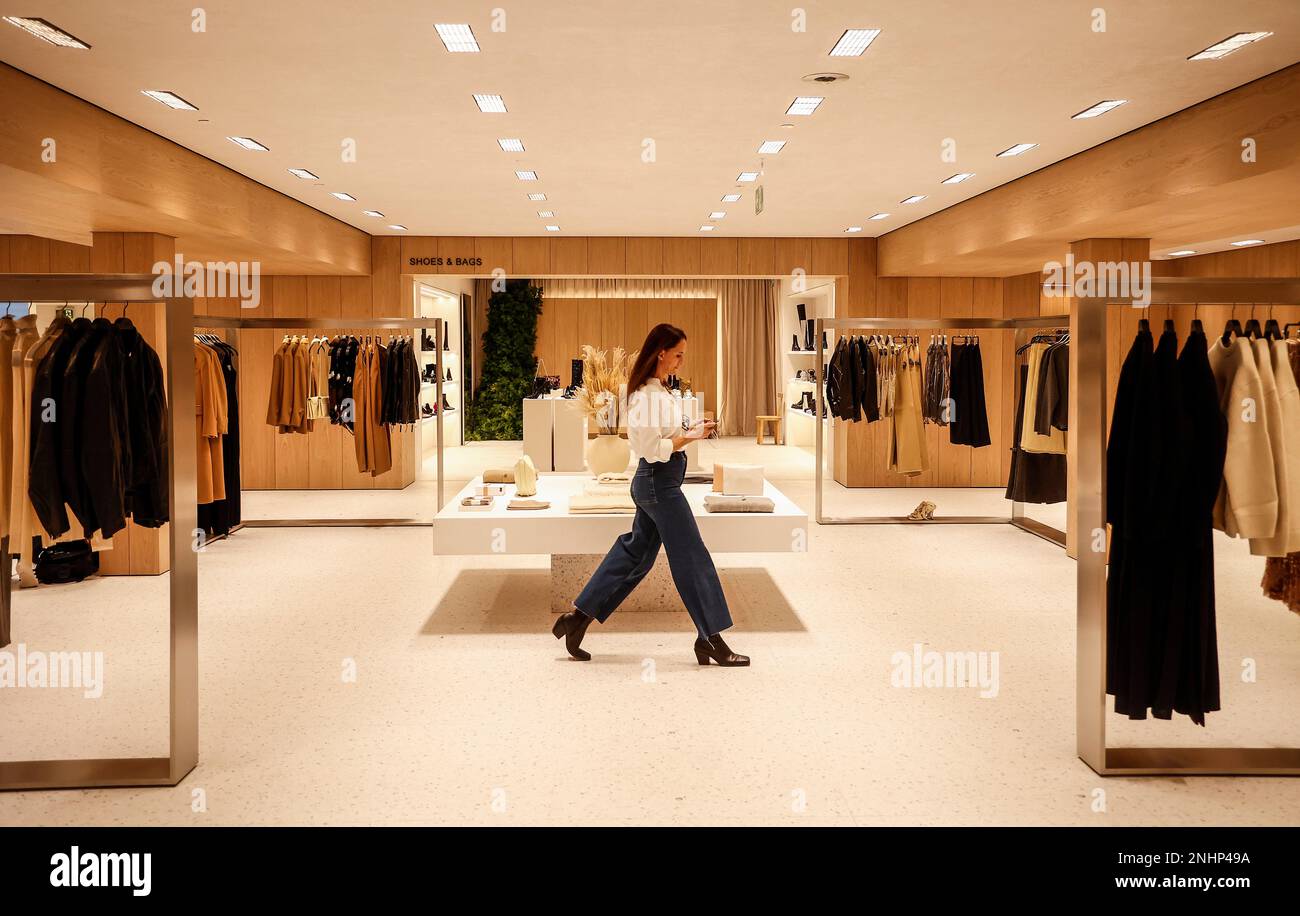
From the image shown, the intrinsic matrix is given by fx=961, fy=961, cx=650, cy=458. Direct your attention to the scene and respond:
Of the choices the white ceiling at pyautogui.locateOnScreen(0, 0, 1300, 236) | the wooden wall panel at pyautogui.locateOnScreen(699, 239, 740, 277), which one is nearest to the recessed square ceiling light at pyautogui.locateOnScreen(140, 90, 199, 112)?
the white ceiling at pyautogui.locateOnScreen(0, 0, 1300, 236)

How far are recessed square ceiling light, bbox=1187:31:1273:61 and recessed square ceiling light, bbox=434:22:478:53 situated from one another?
3.02 meters

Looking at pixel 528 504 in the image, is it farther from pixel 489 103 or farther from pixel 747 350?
pixel 747 350

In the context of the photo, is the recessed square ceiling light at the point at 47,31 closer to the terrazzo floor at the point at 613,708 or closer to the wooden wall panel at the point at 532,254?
the terrazzo floor at the point at 613,708

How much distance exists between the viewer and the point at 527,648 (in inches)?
186

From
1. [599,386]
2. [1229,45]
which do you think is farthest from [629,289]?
[1229,45]

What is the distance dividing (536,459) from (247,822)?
27.6ft

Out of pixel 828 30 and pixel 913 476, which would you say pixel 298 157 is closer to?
pixel 828 30

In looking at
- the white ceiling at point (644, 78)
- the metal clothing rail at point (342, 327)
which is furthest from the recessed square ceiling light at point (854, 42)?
the metal clothing rail at point (342, 327)

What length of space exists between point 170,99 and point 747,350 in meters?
12.2

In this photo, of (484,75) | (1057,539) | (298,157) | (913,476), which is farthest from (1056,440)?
(298,157)

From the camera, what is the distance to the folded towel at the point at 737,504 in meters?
4.97

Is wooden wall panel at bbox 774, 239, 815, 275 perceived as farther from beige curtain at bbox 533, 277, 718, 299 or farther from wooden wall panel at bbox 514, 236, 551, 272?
beige curtain at bbox 533, 277, 718, 299

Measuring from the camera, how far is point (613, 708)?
3.91 m

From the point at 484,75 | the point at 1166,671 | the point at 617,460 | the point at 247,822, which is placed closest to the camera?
the point at 247,822
